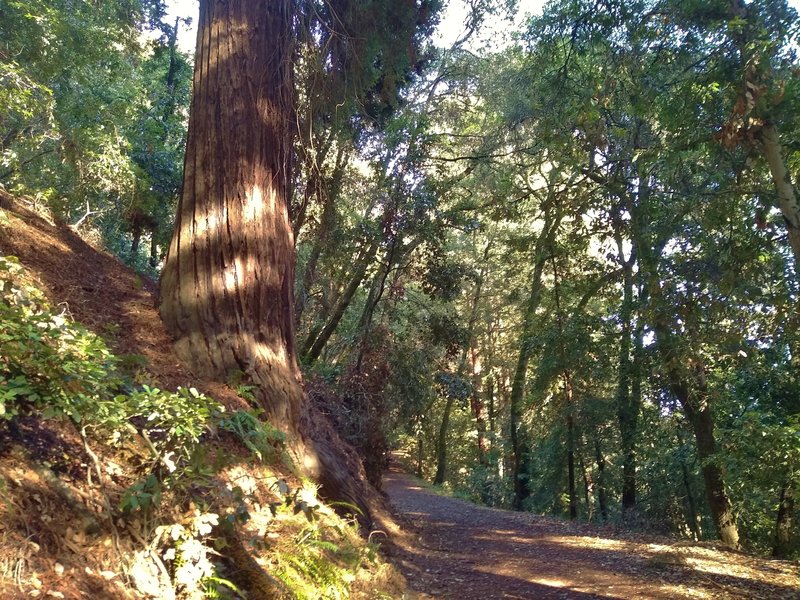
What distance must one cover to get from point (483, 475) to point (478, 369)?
4888 mm

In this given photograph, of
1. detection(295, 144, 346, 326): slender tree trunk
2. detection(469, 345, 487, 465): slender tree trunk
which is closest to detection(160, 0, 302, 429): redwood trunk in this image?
detection(295, 144, 346, 326): slender tree trunk

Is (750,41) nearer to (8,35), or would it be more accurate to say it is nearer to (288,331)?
(288,331)

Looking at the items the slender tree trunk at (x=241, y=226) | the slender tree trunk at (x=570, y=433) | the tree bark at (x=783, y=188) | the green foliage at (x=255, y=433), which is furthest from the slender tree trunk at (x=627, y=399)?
the green foliage at (x=255, y=433)

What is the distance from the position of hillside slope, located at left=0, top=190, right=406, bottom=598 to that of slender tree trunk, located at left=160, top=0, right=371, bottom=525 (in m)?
0.39

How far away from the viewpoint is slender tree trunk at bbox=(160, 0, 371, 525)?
5980 millimetres

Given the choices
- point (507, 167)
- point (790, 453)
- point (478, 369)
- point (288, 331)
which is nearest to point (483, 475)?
point (478, 369)

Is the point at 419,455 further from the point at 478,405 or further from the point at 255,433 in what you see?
the point at 255,433

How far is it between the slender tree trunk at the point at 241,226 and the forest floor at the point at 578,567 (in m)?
1.84

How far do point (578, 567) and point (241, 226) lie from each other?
5777 mm

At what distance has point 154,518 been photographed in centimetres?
350

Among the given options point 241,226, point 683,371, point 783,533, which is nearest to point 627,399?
point 783,533

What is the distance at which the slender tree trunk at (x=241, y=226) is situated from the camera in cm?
598

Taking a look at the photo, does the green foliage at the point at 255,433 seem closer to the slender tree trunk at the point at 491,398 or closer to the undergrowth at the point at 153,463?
the undergrowth at the point at 153,463

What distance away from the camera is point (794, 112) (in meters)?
6.85
